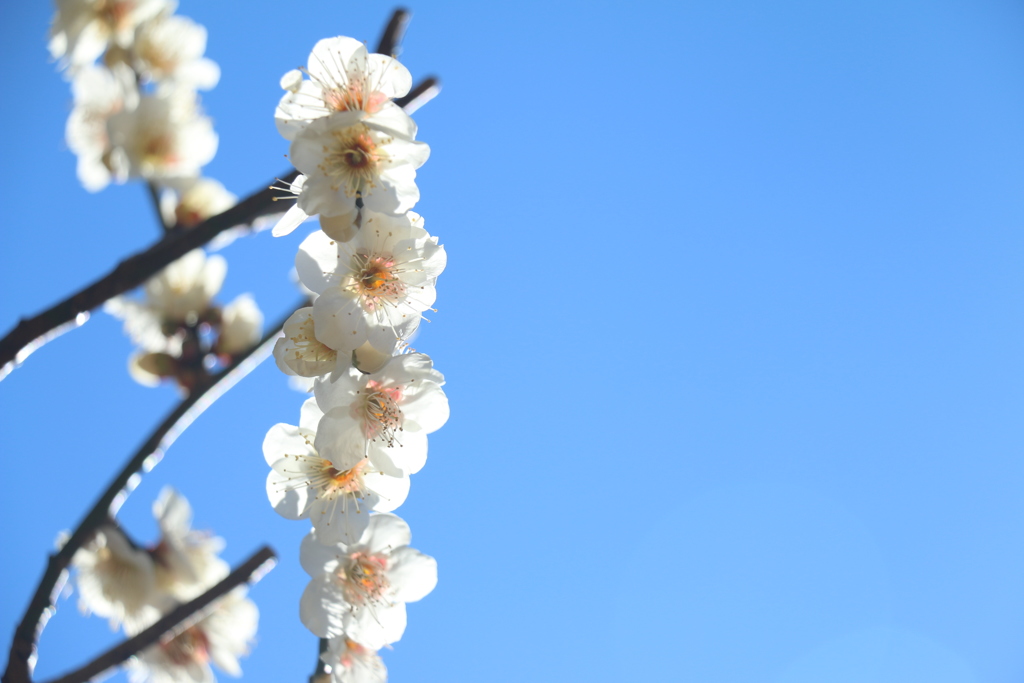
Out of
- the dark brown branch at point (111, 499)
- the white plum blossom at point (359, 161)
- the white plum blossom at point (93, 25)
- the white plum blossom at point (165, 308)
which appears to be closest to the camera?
the white plum blossom at point (359, 161)

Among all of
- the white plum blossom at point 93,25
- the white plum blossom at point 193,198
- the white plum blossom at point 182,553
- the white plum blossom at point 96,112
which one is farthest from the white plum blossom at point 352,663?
the white plum blossom at point 93,25

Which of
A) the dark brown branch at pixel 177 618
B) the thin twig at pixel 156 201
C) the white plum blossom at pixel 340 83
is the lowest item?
the dark brown branch at pixel 177 618

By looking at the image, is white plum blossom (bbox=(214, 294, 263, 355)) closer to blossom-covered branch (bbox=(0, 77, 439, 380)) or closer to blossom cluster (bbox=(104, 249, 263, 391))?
blossom cluster (bbox=(104, 249, 263, 391))

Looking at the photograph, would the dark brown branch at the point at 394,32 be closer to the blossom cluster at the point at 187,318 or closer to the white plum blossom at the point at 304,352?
the white plum blossom at the point at 304,352

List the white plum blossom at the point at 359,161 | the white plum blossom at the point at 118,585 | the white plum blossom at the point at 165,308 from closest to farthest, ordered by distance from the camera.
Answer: the white plum blossom at the point at 359,161, the white plum blossom at the point at 118,585, the white plum blossom at the point at 165,308

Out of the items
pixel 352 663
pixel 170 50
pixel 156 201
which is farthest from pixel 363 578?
pixel 170 50
